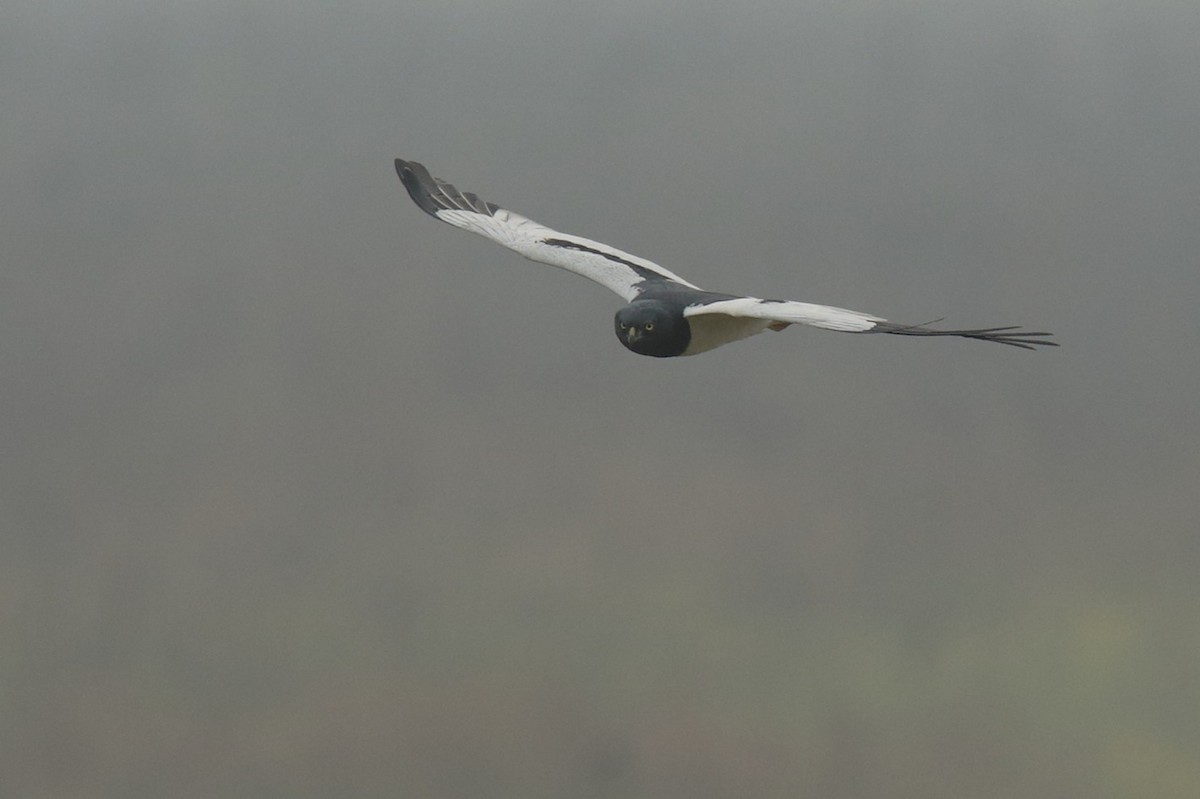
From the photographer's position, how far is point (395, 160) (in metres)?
19.0

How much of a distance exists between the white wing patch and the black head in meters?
0.18

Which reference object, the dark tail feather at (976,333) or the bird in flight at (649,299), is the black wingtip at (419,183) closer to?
the bird in flight at (649,299)

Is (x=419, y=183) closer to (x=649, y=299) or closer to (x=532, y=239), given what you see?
(x=532, y=239)

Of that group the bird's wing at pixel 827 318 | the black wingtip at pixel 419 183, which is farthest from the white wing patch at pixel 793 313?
the black wingtip at pixel 419 183

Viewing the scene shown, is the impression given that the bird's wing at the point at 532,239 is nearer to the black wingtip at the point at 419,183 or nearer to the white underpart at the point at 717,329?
the black wingtip at the point at 419,183

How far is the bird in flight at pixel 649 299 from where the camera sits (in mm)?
13352

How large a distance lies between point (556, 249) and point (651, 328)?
10.1 feet

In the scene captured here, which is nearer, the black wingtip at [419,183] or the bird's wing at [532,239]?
the bird's wing at [532,239]

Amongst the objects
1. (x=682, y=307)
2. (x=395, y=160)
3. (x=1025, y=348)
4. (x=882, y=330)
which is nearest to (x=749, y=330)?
(x=682, y=307)

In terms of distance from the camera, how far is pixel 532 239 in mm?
17812

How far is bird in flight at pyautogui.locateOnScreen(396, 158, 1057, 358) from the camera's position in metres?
13.4

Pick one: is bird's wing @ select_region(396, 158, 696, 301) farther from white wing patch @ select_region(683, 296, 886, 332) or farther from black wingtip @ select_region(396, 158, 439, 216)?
white wing patch @ select_region(683, 296, 886, 332)

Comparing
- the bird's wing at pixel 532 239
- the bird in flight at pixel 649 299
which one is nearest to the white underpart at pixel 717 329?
the bird in flight at pixel 649 299

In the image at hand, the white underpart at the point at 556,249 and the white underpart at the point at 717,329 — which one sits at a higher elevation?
the white underpart at the point at 556,249
